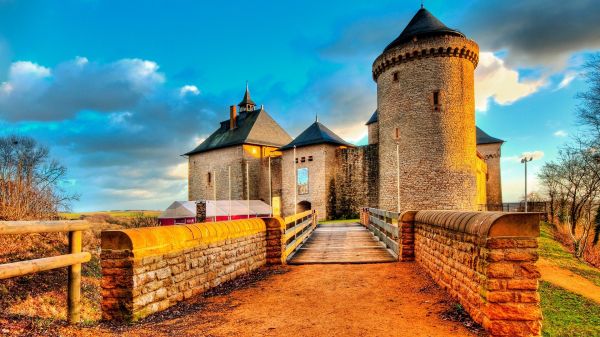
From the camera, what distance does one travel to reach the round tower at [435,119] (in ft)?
87.6

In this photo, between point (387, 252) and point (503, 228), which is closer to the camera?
point (503, 228)

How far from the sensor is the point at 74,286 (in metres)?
5.00

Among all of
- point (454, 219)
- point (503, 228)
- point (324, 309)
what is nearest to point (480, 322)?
point (503, 228)

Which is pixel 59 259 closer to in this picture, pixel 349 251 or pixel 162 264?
pixel 162 264

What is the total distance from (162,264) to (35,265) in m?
1.67

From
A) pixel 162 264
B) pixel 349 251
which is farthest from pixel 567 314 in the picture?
pixel 162 264

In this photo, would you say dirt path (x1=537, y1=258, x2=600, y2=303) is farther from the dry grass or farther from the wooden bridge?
the dry grass

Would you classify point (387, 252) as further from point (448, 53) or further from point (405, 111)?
point (448, 53)

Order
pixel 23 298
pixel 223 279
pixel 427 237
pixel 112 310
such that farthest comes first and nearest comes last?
pixel 23 298 < pixel 427 237 < pixel 223 279 < pixel 112 310

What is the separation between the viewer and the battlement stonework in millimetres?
26672

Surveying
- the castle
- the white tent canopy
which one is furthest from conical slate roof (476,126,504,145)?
the white tent canopy

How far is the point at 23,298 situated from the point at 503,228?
13637 mm

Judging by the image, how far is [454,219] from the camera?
19.7 ft

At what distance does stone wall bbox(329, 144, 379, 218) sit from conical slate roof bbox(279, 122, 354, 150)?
1.53 metres
